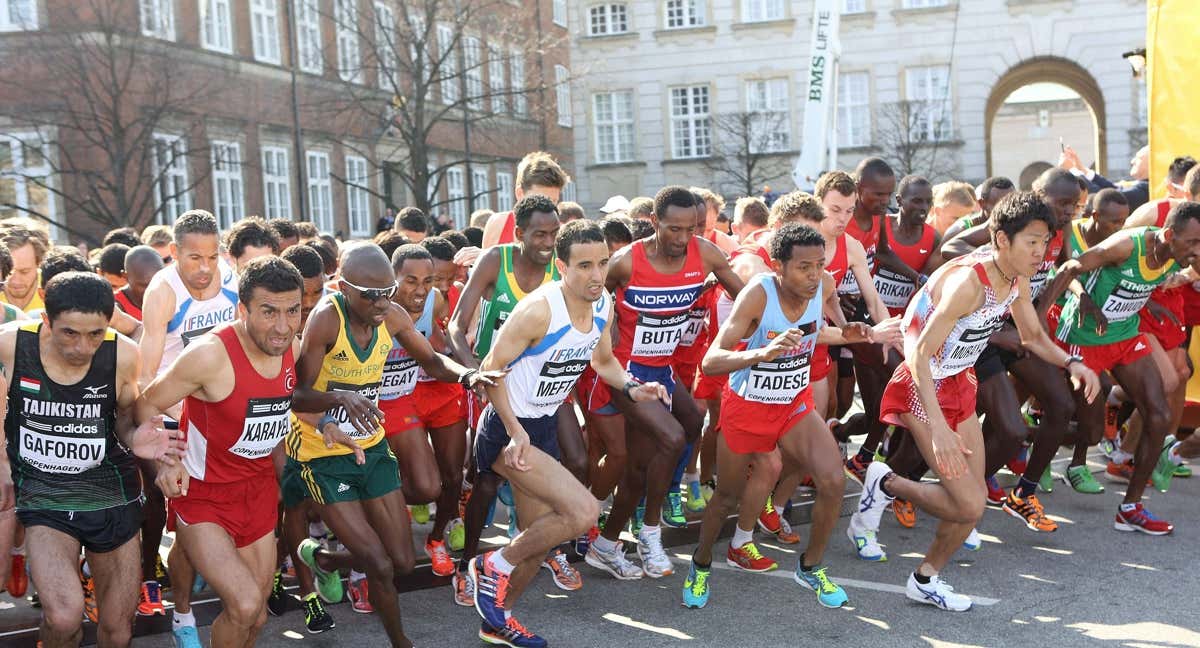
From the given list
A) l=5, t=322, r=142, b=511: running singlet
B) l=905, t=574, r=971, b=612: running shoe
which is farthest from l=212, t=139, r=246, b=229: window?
l=905, t=574, r=971, b=612: running shoe

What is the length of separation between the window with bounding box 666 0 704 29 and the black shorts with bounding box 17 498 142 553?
38.2 meters

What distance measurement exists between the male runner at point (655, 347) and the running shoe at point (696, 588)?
20.4 inches

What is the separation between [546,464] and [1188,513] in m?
4.77

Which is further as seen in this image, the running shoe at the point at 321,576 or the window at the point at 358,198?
the window at the point at 358,198

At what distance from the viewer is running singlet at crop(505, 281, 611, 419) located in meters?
5.71

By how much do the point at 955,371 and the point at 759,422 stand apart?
1.09m

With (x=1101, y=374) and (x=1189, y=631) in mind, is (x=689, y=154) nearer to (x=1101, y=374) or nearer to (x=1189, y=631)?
(x=1101, y=374)

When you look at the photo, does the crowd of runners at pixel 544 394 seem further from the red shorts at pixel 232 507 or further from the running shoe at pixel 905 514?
the running shoe at pixel 905 514

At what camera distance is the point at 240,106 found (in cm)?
2517

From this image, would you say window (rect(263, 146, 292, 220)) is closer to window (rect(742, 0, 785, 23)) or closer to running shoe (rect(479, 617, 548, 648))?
window (rect(742, 0, 785, 23))

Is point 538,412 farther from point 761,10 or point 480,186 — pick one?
point 761,10

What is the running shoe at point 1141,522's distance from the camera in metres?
7.26

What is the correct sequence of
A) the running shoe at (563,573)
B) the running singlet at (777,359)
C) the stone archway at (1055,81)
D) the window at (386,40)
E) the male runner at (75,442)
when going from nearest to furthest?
the male runner at (75,442)
the running singlet at (777,359)
the running shoe at (563,573)
the window at (386,40)
the stone archway at (1055,81)

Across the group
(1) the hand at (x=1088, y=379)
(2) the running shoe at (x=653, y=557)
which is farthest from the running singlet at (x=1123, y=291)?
(2) the running shoe at (x=653, y=557)
